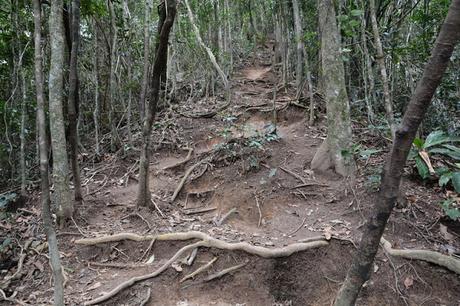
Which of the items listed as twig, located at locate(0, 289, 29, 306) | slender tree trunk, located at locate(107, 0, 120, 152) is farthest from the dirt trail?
slender tree trunk, located at locate(107, 0, 120, 152)

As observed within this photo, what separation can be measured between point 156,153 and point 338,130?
13.1 ft

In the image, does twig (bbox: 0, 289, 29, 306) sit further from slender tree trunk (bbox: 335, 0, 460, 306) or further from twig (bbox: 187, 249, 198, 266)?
slender tree trunk (bbox: 335, 0, 460, 306)

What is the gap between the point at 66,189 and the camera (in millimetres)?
4977

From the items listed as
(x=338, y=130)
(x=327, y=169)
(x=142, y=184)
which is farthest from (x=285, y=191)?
(x=142, y=184)

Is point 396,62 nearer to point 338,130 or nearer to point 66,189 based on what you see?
point 338,130

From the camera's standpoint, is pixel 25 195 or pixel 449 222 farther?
pixel 25 195

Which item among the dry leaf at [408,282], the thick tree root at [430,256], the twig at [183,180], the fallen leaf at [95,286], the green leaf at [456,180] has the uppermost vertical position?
the green leaf at [456,180]

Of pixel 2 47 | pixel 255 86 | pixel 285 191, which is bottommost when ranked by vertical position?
pixel 285 191

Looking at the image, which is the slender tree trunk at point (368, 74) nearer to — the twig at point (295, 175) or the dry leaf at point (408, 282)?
the twig at point (295, 175)

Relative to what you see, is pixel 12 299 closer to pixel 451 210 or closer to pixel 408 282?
pixel 408 282

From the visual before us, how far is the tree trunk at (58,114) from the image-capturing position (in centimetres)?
467

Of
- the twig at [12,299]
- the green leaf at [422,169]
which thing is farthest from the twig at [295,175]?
the twig at [12,299]

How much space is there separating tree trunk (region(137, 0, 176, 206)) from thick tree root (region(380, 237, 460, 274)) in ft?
10.8

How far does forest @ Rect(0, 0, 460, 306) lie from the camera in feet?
13.0
